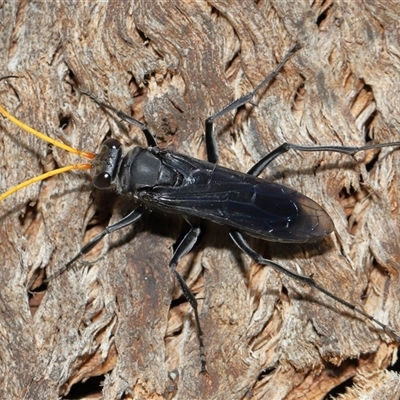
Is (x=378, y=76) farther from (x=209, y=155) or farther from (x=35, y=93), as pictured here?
(x=35, y=93)

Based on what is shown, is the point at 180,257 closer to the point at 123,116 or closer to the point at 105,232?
the point at 105,232

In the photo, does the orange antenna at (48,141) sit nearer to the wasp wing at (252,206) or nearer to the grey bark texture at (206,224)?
the grey bark texture at (206,224)

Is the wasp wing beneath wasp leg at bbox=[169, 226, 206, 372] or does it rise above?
above

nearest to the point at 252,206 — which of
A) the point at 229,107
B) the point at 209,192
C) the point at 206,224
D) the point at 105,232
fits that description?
the point at 209,192

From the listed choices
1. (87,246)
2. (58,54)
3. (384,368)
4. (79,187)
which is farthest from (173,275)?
(58,54)

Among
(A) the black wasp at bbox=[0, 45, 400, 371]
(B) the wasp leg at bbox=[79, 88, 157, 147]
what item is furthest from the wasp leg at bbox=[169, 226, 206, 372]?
(B) the wasp leg at bbox=[79, 88, 157, 147]

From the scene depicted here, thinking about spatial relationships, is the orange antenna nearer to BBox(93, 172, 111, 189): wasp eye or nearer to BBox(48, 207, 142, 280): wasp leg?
BBox(93, 172, 111, 189): wasp eye
